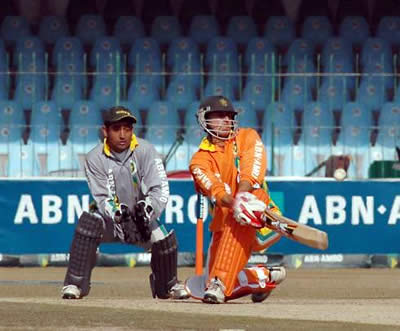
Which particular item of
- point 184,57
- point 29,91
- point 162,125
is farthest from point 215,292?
point 184,57

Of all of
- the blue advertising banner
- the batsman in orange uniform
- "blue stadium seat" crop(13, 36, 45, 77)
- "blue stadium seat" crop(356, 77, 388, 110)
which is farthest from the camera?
"blue stadium seat" crop(13, 36, 45, 77)

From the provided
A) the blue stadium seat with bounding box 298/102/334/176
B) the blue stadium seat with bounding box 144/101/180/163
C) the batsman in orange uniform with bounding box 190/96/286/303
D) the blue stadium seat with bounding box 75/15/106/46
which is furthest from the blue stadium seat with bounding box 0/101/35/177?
the batsman in orange uniform with bounding box 190/96/286/303

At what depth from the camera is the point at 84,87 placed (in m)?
22.9

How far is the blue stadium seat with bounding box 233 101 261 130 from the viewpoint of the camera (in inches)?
873

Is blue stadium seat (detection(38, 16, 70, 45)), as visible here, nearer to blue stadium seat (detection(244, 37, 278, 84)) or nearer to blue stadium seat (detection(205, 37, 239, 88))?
blue stadium seat (detection(205, 37, 239, 88))

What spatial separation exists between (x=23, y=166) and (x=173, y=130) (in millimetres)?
2555

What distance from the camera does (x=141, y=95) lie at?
22.9 meters

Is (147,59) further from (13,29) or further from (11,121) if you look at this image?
(11,121)

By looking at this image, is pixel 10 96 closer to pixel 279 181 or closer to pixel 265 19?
pixel 265 19

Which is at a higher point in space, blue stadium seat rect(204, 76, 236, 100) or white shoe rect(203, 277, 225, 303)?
blue stadium seat rect(204, 76, 236, 100)

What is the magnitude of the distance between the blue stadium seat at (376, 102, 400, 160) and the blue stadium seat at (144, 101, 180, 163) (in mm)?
3242

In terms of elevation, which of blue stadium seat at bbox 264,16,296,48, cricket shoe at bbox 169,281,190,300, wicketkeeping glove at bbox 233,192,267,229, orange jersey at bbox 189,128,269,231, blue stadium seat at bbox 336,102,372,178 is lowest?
cricket shoe at bbox 169,281,190,300

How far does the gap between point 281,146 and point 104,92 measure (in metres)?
3.49

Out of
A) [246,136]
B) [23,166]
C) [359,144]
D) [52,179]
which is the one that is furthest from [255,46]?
[246,136]
